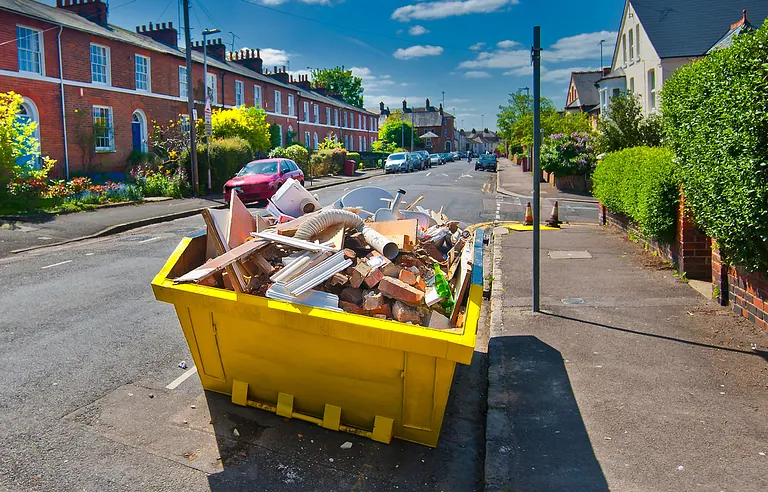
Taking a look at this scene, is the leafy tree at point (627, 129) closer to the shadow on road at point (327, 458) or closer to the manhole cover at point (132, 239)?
the manhole cover at point (132, 239)

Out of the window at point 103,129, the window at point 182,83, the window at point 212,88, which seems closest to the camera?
the window at point 103,129

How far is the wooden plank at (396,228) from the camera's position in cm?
485

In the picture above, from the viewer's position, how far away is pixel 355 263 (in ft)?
14.4

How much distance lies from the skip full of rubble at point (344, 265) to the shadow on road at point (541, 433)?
969mm

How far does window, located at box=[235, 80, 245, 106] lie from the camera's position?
130 feet

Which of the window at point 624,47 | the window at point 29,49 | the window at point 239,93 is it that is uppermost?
the window at point 624,47

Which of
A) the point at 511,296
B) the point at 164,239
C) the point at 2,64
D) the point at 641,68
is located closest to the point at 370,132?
the point at 641,68

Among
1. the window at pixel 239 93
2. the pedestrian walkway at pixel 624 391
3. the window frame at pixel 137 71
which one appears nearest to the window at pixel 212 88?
the window at pixel 239 93

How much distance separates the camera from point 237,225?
15.9 ft

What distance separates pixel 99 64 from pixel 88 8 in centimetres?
391

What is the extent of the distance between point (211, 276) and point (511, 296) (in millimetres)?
4666

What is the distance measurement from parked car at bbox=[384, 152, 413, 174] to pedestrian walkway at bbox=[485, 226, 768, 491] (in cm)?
4192

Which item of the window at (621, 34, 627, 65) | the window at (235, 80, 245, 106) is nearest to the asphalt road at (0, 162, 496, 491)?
the window at (235, 80, 245, 106)

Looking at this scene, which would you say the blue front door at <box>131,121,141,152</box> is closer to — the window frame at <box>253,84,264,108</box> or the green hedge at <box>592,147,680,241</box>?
the window frame at <box>253,84,264,108</box>
